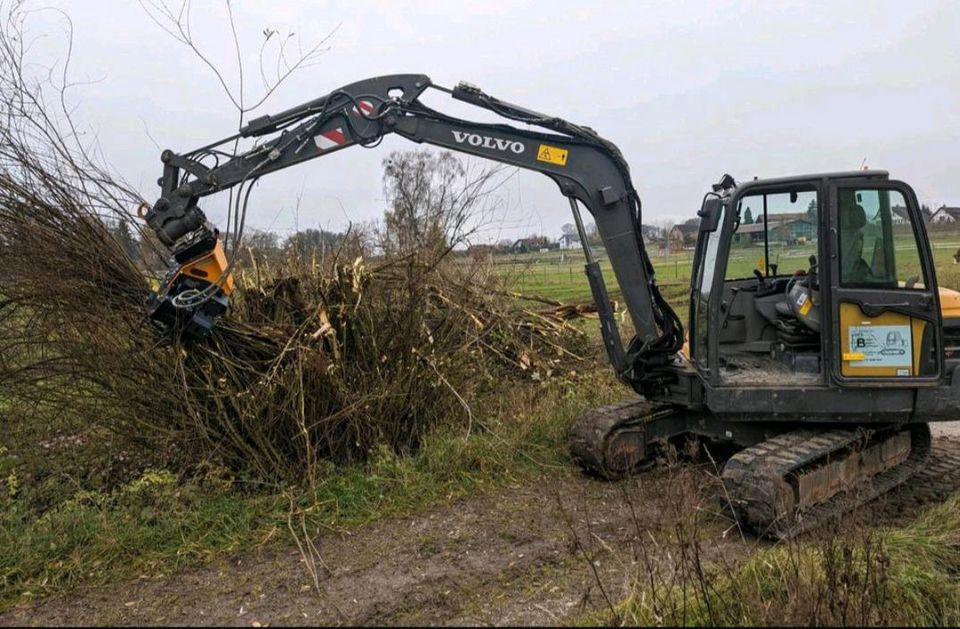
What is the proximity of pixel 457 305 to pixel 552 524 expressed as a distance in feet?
8.91

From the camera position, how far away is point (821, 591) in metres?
3.03

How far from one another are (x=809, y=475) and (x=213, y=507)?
4249mm

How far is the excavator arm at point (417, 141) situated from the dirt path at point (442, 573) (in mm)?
1467

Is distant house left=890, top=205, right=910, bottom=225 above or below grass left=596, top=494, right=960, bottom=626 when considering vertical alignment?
above

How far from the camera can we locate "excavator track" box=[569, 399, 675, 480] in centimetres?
573

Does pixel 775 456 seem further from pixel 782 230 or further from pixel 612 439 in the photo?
pixel 782 230

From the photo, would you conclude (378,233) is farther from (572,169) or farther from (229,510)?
(229,510)

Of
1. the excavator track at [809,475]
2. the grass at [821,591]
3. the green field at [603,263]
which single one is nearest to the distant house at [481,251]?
the green field at [603,263]

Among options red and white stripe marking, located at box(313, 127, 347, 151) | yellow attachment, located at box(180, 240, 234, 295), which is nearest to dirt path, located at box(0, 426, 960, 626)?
yellow attachment, located at box(180, 240, 234, 295)

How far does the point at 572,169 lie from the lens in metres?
5.61

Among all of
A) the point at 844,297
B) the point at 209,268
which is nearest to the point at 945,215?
the point at 844,297

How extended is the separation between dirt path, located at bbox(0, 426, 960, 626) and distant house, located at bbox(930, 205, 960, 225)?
2380 millimetres

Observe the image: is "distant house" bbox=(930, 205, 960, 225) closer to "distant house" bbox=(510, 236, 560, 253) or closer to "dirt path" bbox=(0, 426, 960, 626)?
"dirt path" bbox=(0, 426, 960, 626)

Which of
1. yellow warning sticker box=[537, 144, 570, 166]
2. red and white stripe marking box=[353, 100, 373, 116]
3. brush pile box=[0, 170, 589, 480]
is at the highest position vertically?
red and white stripe marking box=[353, 100, 373, 116]
